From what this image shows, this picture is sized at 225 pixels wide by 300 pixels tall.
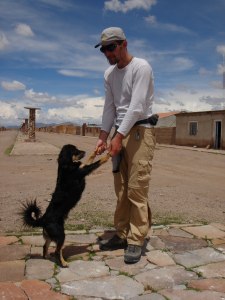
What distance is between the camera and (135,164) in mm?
4254

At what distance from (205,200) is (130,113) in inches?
178

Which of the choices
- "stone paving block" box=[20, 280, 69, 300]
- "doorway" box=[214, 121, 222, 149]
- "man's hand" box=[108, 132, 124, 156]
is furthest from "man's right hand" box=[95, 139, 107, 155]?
"doorway" box=[214, 121, 222, 149]

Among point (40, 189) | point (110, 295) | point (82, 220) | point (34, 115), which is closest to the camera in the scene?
point (110, 295)

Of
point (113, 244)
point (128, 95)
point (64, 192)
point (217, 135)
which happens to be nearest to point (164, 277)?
point (113, 244)

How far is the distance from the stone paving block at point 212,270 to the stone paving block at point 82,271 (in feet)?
3.03

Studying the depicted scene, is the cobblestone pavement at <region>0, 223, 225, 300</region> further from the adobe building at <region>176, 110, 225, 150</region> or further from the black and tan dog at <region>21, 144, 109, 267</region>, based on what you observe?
the adobe building at <region>176, 110, 225, 150</region>

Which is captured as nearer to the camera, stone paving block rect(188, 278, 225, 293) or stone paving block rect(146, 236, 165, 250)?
stone paving block rect(188, 278, 225, 293)

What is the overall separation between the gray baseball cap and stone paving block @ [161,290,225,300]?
243 centimetres

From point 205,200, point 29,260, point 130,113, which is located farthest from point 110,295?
point 205,200

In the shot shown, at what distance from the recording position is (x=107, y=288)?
3.52 metres

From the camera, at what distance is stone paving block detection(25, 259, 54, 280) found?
3.79 metres

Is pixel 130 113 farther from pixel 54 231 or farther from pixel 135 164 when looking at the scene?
pixel 54 231

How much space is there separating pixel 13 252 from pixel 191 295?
2019mm

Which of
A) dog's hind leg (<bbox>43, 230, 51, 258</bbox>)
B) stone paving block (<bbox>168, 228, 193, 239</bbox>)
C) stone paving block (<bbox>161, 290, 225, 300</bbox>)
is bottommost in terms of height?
stone paving block (<bbox>161, 290, 225, 300</bbox>)
